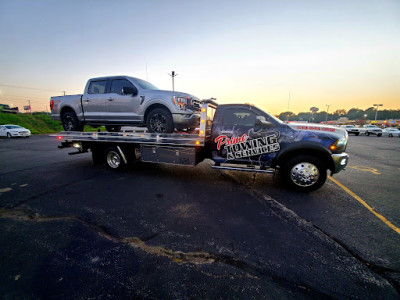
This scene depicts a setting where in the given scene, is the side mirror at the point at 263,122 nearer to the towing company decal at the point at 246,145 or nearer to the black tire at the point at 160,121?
the towing company decal at the point at 246,145

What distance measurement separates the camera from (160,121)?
4.98m

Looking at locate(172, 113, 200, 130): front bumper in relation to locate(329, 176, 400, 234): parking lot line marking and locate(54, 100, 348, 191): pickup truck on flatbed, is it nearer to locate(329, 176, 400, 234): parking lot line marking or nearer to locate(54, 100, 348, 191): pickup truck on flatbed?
locate(54, 100, 348, 191): pickup truck on flatbed

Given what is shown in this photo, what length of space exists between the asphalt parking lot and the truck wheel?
0.27 meters

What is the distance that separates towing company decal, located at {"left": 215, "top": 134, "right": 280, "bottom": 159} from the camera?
168 inches

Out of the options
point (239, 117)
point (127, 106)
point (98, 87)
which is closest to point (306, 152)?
point (239, 117)

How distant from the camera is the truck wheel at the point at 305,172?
4062 mm

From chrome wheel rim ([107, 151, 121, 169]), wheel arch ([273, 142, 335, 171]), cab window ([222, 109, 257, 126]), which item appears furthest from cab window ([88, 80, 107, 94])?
wheel arch ([273, 142, 335, 171])

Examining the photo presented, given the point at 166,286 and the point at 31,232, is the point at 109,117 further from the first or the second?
the point at 166,286

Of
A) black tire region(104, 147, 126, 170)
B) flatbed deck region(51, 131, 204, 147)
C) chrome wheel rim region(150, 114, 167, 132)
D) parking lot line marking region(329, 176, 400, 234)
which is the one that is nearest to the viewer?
parking lot line marking region(329, 176, 400, 234)

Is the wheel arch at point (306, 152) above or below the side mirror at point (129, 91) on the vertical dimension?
below

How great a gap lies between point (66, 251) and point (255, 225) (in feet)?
8.91

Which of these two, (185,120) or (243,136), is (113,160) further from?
(243,136)

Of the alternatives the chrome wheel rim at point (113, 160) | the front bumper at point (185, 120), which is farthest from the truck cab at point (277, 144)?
the chrome wheel rim at point (113, 160)

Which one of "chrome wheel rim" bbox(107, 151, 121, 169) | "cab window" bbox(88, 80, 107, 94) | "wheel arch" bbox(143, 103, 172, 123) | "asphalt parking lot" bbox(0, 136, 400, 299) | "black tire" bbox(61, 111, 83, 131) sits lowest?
"asphalt parking lot" bbox(0, 136, 400, 299)
